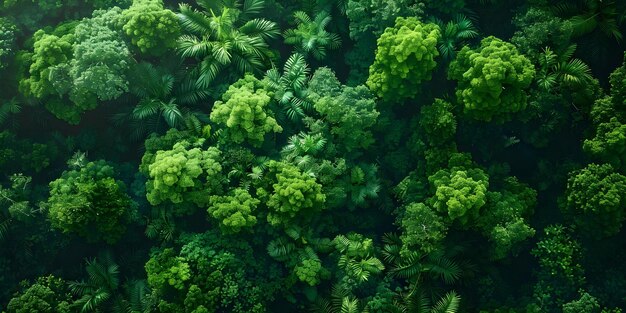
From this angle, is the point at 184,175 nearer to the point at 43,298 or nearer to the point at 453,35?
the point at 43,298

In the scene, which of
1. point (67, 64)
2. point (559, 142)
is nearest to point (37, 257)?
point (67, 64)

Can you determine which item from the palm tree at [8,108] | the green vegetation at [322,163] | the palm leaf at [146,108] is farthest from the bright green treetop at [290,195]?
the palm tree at [8,108]

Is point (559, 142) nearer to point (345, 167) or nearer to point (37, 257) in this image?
point (345, 167)

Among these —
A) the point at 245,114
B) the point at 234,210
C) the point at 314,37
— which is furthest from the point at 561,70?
the point at 234,210

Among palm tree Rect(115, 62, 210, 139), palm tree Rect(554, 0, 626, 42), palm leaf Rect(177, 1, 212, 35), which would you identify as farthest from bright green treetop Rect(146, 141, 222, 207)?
palm tree Rect(554, 0, 626, 42)

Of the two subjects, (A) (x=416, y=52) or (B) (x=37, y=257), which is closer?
(A) (x=416, y=52)

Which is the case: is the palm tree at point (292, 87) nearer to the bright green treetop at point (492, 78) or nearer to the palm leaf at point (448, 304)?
the bright green treetop at point (492, 78)
